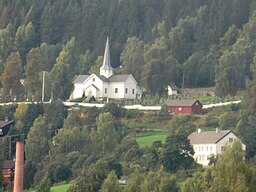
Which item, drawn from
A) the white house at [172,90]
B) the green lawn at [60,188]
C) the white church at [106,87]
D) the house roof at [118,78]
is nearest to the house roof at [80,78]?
the white church at [106,87]

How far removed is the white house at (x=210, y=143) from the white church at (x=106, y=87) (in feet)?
83.7

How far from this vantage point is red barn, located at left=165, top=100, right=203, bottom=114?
10500 centimetres

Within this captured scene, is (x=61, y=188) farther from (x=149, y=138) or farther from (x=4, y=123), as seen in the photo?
(x=4, y=123)

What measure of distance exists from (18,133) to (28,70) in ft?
87.3

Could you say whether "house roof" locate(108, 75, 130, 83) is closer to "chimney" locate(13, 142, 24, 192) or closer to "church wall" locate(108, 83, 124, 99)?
"church wall" locate(108, 83, 124, 99)

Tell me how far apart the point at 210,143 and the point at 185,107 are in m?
14.8

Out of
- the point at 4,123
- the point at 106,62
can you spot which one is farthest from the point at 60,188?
the point at 106,62

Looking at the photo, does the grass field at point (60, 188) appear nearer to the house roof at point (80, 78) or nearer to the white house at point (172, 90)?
the white house at point (172, 90)

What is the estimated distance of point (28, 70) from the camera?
12631 centimetres

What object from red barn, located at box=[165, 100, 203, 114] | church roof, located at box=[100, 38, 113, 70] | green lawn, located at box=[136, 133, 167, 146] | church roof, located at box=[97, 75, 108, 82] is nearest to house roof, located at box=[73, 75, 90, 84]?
church roof, located at box=[97, 75, 108, 82]

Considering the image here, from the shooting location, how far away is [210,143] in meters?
91.5

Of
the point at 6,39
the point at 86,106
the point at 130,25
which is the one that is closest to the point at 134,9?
the point at 130,25

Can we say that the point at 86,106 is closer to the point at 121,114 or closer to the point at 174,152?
the point at 121,114

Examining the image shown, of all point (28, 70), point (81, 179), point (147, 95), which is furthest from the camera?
point (28, 70)
